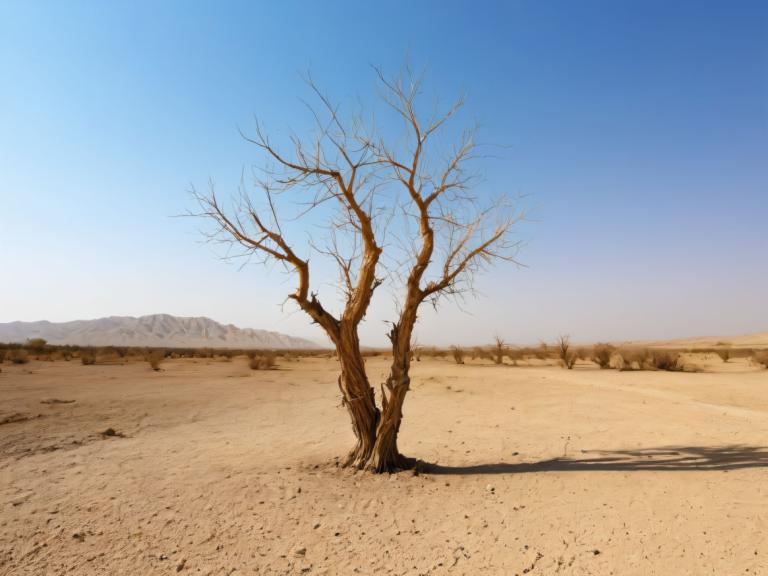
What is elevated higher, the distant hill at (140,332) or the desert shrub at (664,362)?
the distant hill at (140,332)

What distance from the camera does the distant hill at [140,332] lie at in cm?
11925

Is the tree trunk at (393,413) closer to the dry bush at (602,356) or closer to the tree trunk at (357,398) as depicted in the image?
the tree trunk at (357,398)

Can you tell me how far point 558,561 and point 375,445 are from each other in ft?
10.4

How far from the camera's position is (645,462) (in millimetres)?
6867

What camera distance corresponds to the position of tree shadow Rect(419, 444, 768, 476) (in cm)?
654

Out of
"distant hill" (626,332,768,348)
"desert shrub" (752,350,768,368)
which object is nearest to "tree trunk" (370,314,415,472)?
"desert shrub" (752,350,768,368)

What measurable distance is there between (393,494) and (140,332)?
456 feet

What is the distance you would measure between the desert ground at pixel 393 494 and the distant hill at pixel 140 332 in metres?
111

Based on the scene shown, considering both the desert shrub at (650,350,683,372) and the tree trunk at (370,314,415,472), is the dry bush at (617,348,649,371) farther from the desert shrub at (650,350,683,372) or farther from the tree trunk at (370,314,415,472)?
the tree trunk at (370,314,415,472)

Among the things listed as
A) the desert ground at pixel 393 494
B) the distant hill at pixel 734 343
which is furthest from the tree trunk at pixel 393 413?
the distant hill at pixel 734 343

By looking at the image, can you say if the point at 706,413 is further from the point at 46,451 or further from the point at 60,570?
the point at 46,451

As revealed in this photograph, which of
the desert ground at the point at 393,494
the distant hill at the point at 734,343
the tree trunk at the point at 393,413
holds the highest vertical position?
the distant hill at the point at 734,343

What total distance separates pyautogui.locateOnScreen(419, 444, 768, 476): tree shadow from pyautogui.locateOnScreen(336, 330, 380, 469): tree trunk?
34.3 inches

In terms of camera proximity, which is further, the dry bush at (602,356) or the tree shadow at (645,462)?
the dry bush at (602,356)
